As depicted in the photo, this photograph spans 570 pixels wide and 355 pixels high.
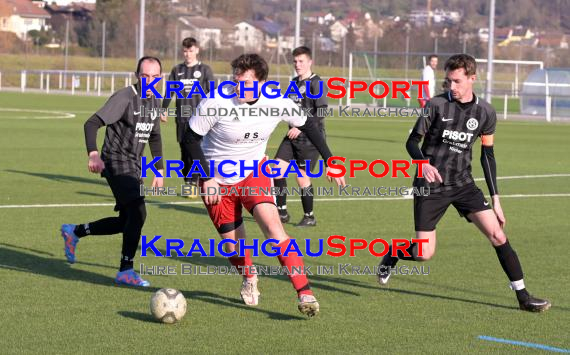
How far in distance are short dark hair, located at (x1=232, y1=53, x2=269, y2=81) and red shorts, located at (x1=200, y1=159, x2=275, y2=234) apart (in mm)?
764

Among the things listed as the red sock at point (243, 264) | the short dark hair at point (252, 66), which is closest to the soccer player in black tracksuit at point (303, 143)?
the red sock at point (243, 264)

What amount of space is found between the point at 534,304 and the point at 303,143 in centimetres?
550

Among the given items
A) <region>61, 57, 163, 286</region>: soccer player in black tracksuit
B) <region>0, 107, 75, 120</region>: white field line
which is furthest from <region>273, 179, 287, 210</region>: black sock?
<region>0, 107, 75, 120</region>: white field line

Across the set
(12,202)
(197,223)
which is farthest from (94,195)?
(197,223)

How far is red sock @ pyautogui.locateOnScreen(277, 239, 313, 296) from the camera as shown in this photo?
8.16 m

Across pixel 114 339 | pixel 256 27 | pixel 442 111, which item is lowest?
pixel 114 339

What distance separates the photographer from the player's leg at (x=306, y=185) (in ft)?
43.9

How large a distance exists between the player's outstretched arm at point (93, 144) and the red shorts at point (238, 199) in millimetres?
1240

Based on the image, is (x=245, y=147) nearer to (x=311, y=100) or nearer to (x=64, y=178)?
(x=311, y=100)

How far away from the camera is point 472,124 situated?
8711mm

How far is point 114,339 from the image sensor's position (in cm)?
757

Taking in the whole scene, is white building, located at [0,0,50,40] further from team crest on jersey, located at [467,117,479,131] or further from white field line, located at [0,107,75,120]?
team crest on jersey, located at [467,117,479,131]

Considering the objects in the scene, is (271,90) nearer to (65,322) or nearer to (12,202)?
(65,322)

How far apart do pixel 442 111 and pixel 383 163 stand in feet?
46.8
